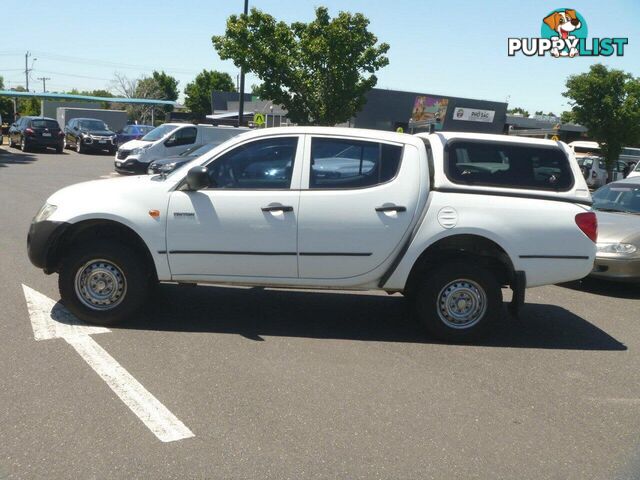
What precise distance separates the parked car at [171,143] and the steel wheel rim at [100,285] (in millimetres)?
14549

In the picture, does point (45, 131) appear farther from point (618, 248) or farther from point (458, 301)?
point (458, 301)

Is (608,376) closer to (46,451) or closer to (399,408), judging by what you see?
(399,408)

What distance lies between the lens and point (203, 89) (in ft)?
296

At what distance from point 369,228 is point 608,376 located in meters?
2.28

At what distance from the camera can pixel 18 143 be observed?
32688 mm

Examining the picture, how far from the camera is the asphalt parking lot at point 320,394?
377 cm

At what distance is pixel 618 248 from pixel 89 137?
28.4m

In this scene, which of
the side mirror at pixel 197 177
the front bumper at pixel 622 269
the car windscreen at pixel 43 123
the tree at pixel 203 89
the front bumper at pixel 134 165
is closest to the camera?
the side mirror at pixel 197 177

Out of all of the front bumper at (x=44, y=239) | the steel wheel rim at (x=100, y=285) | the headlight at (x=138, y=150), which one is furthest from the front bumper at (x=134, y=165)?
the steel wheel rim at (x=100, y=285)

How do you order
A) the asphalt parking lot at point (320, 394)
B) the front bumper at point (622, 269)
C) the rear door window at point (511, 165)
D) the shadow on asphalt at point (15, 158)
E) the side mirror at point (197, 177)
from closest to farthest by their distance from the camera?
the asphalt parking lot at point (320, 394), the side mirror at point (197, 177), the rear door window at point (511, 165), the front bumper at point (622, 269), the shadow on asphalt at point (15, 158)

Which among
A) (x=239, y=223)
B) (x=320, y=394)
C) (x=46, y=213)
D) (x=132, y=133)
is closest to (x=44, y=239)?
(x=46, y=213)

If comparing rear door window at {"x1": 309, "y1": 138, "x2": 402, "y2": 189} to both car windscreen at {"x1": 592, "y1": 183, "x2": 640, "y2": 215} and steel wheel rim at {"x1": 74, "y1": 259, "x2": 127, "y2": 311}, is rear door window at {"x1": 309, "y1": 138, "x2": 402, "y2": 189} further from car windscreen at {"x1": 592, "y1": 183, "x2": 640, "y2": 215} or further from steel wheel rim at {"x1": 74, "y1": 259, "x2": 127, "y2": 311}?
car windscreen at {"x1": 592, "y1": 183, "x2": 640, "y2": 215}

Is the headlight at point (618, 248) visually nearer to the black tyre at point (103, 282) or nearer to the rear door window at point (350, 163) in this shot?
the rear door window at point (350, 163)

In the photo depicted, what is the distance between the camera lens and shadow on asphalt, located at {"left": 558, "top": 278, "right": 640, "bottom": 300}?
28.1 feet
